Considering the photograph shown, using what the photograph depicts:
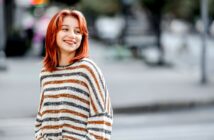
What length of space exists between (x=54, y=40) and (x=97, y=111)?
450 millimetres

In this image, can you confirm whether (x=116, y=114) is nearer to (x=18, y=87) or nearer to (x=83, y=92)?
(x=18, y=87)

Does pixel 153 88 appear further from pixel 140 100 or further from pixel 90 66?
pixel 90 66

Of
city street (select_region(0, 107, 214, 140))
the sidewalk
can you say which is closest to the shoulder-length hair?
city street (select_region(0, 107, 214, 140))

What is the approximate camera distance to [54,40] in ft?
12.4

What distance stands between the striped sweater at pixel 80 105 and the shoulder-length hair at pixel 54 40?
0.20ft


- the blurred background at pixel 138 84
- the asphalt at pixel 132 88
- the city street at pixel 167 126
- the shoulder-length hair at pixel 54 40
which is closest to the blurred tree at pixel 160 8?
the blurred background at pixel 138 84

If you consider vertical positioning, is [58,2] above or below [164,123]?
above

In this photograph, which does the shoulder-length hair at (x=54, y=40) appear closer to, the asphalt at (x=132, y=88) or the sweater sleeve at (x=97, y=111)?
the sweater sleeve at (x=97, y=111)

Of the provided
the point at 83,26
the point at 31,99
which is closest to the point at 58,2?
the point at 31,99

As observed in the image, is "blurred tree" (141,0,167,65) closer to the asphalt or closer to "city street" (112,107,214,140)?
the asphalt

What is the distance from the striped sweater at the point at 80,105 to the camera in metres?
3.59

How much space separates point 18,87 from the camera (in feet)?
59.0

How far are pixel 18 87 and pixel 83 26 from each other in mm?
14388

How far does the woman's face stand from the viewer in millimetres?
3732
